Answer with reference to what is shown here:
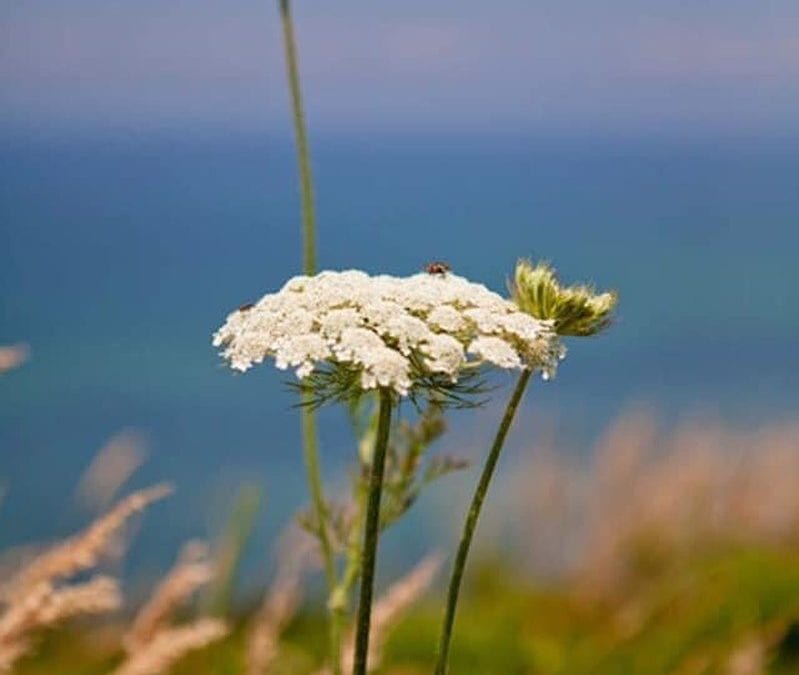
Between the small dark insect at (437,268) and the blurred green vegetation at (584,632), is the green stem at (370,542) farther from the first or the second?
the blurred green vegetation at (584,632)

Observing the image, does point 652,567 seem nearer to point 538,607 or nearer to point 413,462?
point 538,607

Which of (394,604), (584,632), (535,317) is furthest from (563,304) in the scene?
(584,632)

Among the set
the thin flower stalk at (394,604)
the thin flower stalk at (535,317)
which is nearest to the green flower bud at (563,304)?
the thin flower stalk at (535,317)

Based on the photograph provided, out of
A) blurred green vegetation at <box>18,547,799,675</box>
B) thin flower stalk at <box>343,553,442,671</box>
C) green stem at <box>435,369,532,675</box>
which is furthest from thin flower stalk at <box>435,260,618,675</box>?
blurred green vegetation at <box>18,547,799,675</box>

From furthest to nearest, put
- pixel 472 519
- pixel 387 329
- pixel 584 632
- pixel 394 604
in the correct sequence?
pixel 584 632 < pixel 394 604 < pixel 472 519 < pixel 387 329

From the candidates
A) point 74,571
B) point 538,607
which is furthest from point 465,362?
point 538,607

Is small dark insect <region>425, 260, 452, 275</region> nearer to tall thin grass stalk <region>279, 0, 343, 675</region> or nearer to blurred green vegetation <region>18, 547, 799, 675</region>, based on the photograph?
tall thin grass stalk <region>279, 0, 343, 675</region>

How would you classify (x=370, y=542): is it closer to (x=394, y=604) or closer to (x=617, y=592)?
(x=394, y=604)
